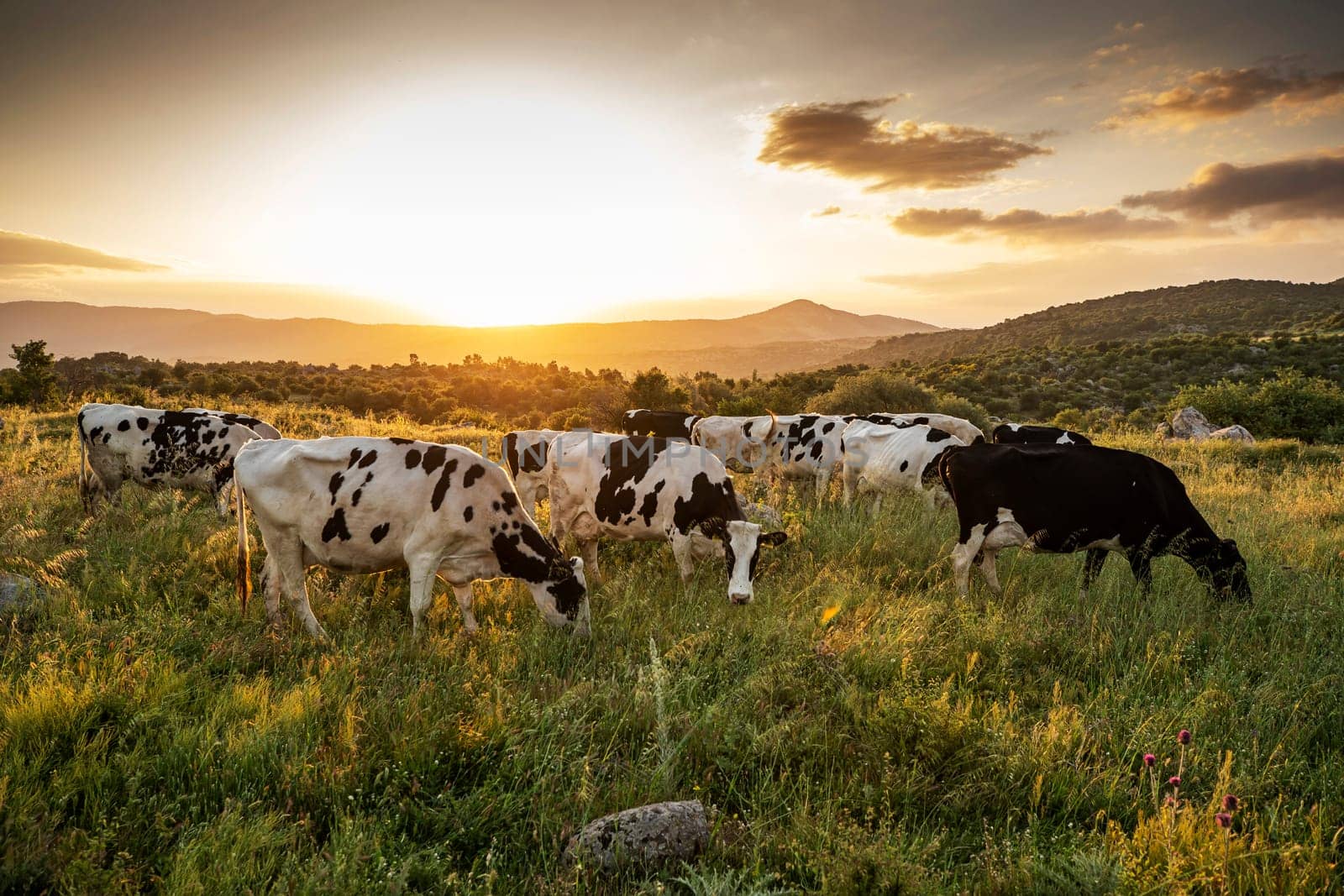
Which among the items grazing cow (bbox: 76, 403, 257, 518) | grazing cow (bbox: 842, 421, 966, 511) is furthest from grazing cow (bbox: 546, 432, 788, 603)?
grazing cow (bbox: 76, 403, 257, 518)

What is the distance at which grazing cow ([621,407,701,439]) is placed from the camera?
16578mm

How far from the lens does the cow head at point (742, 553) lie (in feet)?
22.7

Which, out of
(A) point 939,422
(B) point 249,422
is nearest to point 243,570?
(B) point 249,422

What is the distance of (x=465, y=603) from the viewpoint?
21.2 feet

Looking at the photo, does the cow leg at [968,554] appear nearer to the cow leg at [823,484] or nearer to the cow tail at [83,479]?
the cow leg at [823,484]

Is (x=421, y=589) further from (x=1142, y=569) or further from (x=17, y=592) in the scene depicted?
(x=1142, y=569)

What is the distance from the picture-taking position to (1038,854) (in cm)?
335

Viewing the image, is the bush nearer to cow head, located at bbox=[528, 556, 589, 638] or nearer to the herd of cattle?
the herd of cattle

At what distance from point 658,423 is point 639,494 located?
333 inches

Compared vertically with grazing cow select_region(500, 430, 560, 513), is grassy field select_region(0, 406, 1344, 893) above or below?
below

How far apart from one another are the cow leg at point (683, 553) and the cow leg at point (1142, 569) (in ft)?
17.1

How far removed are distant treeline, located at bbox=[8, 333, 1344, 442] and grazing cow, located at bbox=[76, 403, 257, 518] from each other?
13655 mm

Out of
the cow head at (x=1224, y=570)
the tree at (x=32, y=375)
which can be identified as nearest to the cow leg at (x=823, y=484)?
the cow head at (x=1224, y=570)

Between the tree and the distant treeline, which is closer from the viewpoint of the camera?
the tree
